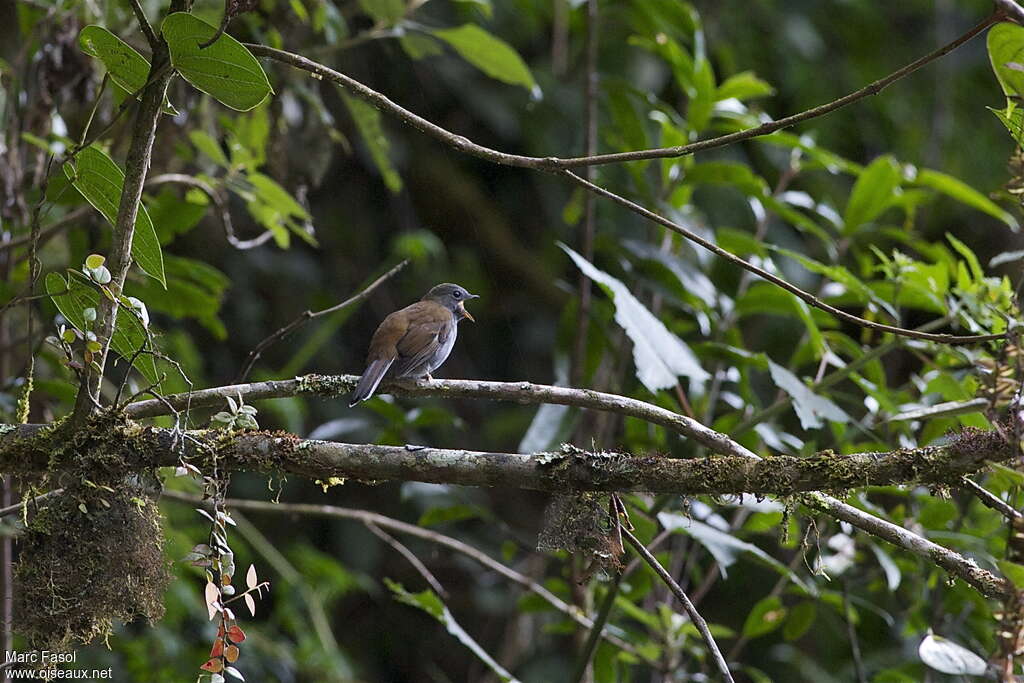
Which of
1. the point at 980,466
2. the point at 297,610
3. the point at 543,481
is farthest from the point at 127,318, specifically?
the point at 297,610

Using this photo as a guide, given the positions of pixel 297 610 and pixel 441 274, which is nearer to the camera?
pixel 297 610

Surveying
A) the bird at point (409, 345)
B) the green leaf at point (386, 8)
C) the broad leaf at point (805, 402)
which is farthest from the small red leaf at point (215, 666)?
the green leaf at point (386, 8)

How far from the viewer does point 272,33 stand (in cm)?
369

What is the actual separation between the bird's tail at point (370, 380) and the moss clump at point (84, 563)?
23.8 inches

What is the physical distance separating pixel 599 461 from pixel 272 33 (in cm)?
238

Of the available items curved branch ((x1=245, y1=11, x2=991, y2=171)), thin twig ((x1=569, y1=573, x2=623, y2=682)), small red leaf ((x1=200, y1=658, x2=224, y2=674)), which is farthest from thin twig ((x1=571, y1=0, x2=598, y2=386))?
small red leaf ((x1=200, y1=658, x2=224, y2=674))

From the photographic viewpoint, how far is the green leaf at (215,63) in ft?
6.17

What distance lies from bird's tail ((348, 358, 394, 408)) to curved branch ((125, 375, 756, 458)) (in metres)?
0.25

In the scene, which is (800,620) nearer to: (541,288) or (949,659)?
(949,659)

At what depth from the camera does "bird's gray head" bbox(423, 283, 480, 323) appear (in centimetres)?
394

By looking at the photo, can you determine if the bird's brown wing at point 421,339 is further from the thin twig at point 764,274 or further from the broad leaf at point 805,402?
the thin twig at point 764,274

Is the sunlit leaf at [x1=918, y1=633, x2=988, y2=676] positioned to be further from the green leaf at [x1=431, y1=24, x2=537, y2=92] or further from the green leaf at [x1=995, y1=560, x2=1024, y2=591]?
the green leaf at [x1=431, y1=24, x2=537, y2=92]

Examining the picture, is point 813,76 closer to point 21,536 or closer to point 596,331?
point 596,331

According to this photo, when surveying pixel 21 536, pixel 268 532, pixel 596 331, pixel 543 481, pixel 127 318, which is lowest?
pixel 268 532
